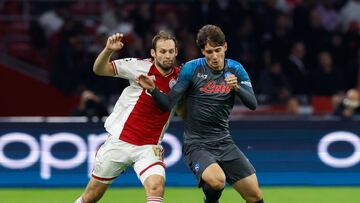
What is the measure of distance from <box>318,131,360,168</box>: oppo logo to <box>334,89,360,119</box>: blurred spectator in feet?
2.60

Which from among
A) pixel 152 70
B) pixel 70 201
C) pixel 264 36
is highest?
pixel 264 36

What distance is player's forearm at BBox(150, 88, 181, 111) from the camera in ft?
28.8

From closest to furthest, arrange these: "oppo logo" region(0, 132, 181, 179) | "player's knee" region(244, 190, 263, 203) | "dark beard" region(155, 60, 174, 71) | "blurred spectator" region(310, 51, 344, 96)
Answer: "player's knee" region(244, 190, 263, 203) < "dark beard" region(155, 60, 174, 71) < "oppo logo" region(0, 132, 181, 179) < "blurred spectator" region(310, 51, 344, 96)

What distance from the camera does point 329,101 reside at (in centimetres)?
1625

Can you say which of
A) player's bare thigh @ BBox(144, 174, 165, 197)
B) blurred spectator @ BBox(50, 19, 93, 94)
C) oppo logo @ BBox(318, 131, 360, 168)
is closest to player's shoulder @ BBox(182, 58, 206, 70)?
player's bare thigh @ BBox(144, 174, 165, 197)

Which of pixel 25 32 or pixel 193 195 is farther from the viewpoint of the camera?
pixel 25 32

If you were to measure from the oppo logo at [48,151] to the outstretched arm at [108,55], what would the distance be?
422cm

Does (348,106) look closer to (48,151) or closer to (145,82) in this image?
(48,151)

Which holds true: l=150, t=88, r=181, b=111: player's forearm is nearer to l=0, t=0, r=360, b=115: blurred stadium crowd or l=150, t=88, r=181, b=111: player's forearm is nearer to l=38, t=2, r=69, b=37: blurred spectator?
l=0, t=0, r=360, b=115: blurred stadium crowd

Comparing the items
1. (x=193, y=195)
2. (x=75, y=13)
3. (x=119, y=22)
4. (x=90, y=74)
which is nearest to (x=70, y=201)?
(x=193, y=195)

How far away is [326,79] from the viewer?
Result: 1639cm

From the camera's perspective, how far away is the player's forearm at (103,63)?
8.95m

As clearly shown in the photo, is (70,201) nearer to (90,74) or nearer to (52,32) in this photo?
(90,74)

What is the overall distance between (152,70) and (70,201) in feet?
9.95
